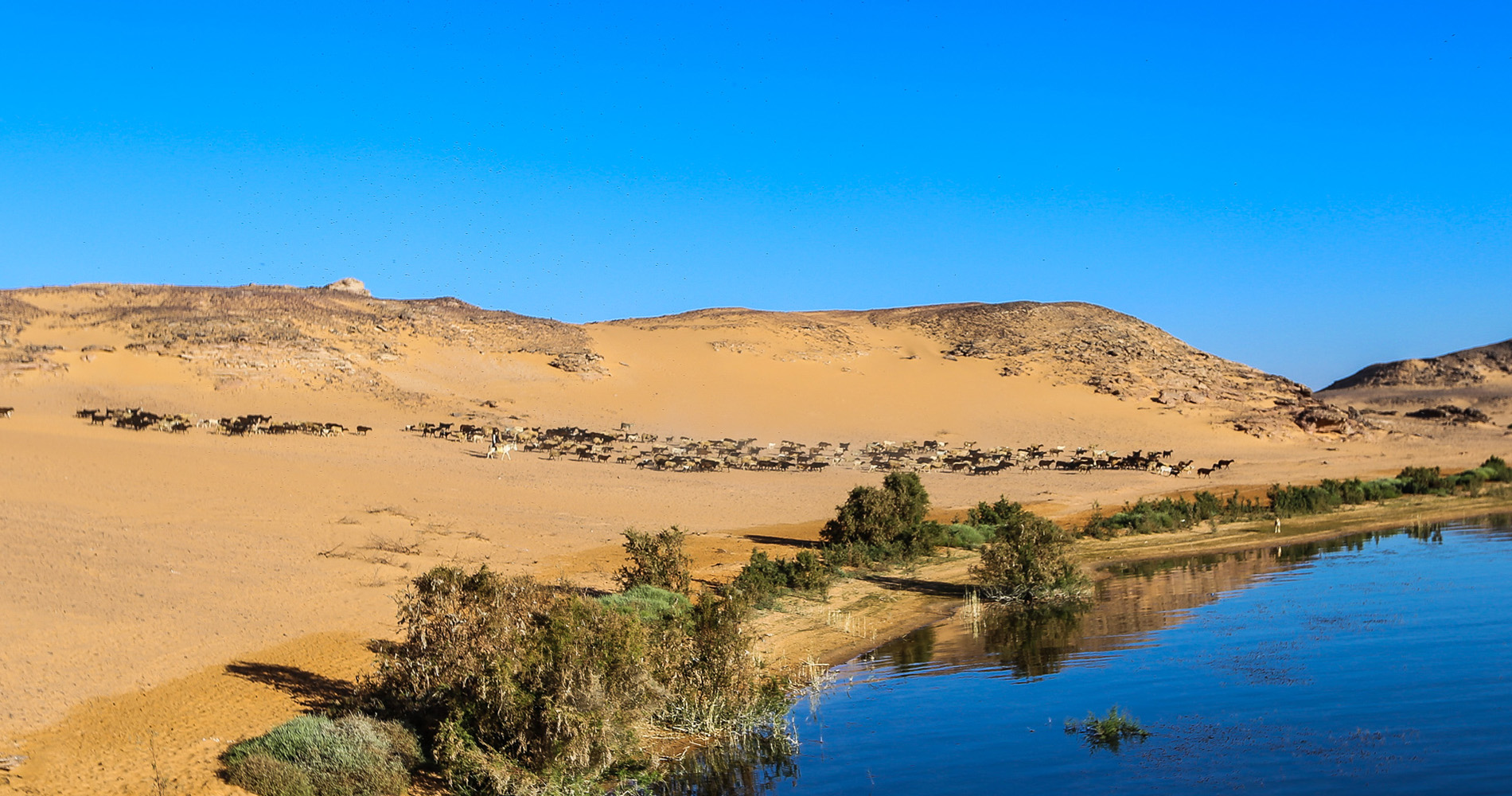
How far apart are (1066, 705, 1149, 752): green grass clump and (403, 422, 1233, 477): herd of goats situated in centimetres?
2785

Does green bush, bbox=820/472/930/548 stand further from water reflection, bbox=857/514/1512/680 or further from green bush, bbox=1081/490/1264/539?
green bush, bbox=1081/490/1264/539

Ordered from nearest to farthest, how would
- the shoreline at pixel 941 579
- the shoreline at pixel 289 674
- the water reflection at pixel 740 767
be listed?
the shoreline at pixel 289 674 → the water reflection at pixel 740 767 → the shoreline at pixel 941 579

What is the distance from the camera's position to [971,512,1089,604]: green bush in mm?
18422

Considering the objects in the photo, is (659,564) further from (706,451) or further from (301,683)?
(706,451)

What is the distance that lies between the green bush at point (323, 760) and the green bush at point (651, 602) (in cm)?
435

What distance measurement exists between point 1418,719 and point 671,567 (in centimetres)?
1057

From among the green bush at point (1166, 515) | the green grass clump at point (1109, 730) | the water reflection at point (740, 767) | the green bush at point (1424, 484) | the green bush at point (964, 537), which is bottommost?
the water reflection at point (740, 767)

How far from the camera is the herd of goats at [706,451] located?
38.0 m

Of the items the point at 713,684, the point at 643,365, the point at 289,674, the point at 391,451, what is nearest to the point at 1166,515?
the point at 713,684

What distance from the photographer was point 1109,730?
34.2 ft

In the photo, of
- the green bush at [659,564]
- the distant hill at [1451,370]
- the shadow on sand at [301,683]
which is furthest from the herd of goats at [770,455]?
the distant hill at [1451,370]

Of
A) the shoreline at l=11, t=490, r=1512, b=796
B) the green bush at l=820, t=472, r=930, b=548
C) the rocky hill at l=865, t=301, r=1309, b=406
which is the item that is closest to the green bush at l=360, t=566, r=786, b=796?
the shoreline at l=11, t=490, r=1512, b=796

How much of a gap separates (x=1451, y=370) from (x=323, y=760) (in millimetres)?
113255

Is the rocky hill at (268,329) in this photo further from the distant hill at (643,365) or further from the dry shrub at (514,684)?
the dry shrub at (514,684)
